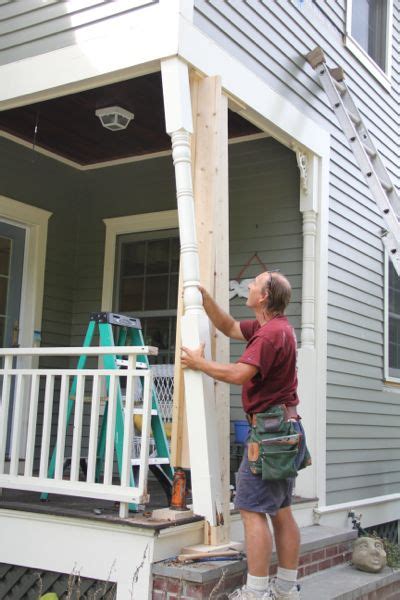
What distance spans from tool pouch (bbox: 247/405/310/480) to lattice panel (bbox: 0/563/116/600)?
111 cm

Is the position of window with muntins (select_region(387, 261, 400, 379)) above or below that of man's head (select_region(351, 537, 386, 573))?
above

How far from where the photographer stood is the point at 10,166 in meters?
6.30

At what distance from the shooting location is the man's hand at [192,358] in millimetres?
3621

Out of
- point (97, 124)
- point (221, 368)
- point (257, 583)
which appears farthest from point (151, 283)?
point (257, 583)

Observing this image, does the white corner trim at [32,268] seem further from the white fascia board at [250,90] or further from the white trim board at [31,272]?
the white fascia board at [250,90]

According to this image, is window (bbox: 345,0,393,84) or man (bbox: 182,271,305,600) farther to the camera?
window (bbox: 345,0,393,84)


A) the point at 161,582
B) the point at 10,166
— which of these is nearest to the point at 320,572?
the point at 161,582

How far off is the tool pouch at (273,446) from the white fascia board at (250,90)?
6.94ft

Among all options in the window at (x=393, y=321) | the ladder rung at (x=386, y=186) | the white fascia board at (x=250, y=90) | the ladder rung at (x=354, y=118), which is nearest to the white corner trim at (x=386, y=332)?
the window at (x=393, y=321)

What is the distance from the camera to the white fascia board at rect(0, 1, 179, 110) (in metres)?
4.23

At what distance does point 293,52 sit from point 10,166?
2559mm

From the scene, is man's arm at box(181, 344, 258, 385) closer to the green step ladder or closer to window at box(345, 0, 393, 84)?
the green step ladder

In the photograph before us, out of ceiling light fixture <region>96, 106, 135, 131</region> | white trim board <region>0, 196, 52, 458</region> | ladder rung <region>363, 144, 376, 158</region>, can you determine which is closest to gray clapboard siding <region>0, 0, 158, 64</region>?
ceiling light fixture <region>96, 106, 135, 131</region>

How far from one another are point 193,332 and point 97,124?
2796mm
